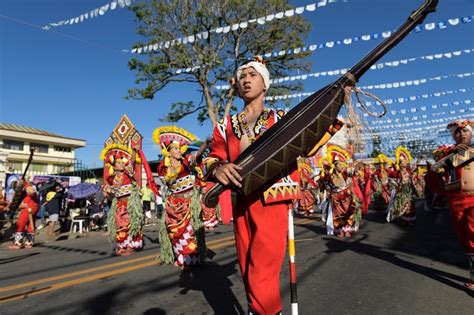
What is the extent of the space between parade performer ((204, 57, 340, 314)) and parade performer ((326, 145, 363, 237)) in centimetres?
686

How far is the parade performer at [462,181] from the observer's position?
4.38 meters

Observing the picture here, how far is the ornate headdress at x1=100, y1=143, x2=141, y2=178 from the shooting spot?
7477 mm

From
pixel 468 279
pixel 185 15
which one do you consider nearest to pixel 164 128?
pixel 468 279

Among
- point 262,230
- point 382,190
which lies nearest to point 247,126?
point 262,230

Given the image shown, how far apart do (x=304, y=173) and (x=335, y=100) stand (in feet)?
43.1

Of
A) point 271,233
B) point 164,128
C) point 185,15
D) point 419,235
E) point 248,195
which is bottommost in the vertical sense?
point 419,235

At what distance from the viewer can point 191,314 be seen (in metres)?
3.49

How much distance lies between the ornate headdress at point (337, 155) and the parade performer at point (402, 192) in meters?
3.27

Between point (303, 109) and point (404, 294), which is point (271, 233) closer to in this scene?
point (303, 109)

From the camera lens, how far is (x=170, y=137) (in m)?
6.21

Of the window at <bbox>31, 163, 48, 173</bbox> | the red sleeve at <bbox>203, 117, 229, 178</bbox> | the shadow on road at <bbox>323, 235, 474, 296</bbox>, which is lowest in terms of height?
the shadow on road at <bbox>323, 235, 474, 296</bbox>

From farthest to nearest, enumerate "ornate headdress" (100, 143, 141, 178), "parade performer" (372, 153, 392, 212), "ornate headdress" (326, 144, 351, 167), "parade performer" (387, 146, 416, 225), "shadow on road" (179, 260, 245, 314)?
"parade performer" (372, 153, 392, 212)
"parade performer" (387, 146, 416, 225)
"ornate headdress" (326, 144, 351, 167)
"ornate headdress" (100, 143, 141, 178)
"shadow on road" (179, 260, 245, 314)

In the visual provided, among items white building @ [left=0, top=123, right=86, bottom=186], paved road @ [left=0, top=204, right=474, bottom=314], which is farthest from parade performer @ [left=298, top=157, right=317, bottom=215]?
white building @ [left=0, top=123, right=86, bottom=186]

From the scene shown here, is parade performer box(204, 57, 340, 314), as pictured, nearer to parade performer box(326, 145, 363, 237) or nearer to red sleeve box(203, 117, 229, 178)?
red sleeve box(203, 117, 229, 178)
